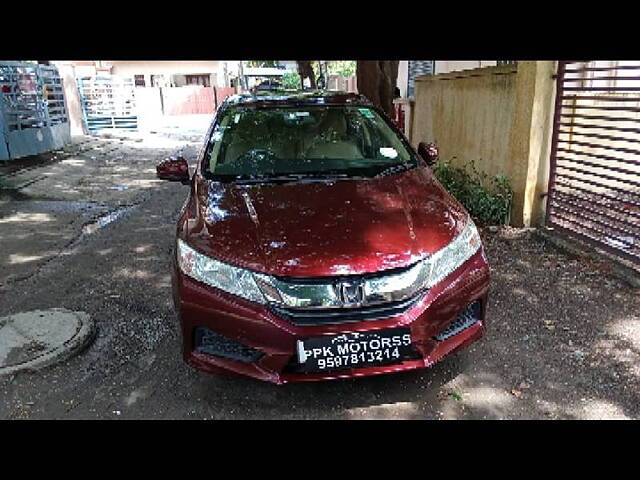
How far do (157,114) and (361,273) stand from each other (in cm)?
2549

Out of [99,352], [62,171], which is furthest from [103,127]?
[99,352]

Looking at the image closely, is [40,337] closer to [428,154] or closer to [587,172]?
[428,154]

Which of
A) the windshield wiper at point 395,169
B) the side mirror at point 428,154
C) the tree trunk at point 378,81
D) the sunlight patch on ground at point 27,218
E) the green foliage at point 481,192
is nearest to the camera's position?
the windshield wiper at point 395,169

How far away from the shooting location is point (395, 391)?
2953 millimetres

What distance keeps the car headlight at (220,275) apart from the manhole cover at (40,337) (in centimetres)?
127

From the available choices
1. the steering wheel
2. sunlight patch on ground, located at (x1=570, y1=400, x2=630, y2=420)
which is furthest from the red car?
sunlight patch on ground, located at (x1=570, y1=400, x2=630, y2=420)

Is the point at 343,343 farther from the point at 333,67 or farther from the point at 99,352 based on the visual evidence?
the point at 333,67

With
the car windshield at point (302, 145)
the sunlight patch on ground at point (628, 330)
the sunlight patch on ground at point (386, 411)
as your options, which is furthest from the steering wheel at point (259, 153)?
the sunlight patch on ground at point (628, 330)

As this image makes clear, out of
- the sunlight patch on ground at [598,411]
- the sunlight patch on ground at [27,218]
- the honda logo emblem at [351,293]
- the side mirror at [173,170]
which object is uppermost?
the side mirror at [173,170]

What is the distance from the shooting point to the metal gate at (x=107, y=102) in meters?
16.1

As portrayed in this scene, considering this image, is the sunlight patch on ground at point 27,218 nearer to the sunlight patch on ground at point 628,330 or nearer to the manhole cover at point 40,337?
the manhole cover at point 40,337

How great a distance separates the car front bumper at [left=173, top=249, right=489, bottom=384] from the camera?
2.50 metres

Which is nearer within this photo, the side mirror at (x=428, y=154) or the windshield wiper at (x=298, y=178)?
the windshield wiper at (x=298, y=178)

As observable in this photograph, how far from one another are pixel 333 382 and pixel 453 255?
99cm
